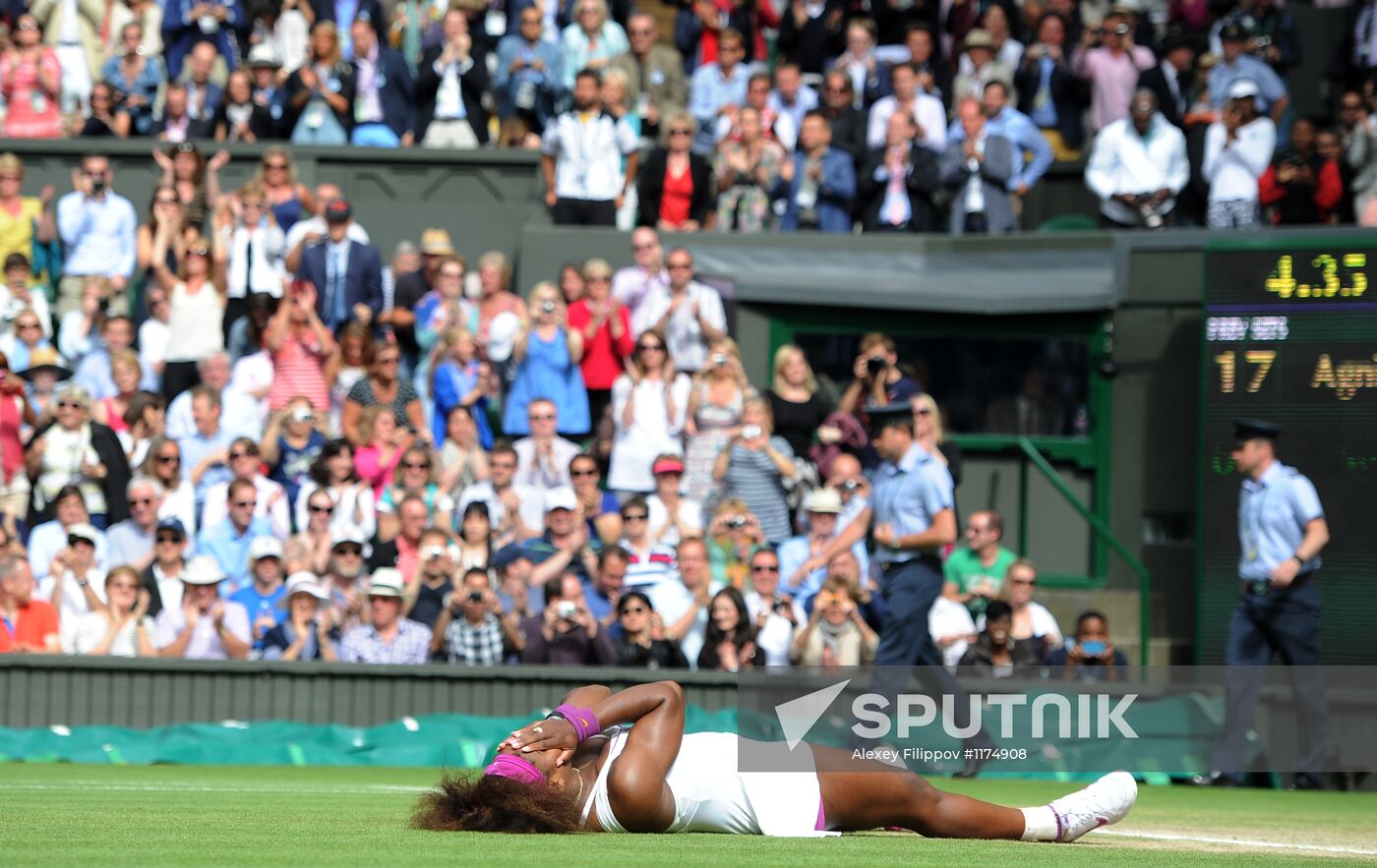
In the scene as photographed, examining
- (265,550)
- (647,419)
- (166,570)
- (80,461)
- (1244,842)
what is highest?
(647,419)

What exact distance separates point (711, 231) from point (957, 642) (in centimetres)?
532

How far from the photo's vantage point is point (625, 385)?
1602cm

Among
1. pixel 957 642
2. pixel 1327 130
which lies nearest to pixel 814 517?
pixel 957 642

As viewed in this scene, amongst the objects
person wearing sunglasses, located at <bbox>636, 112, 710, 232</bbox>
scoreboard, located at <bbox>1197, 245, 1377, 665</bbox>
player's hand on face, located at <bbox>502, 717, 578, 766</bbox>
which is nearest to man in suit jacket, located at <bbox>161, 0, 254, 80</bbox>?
person wearing sunglasses, located at <bbox>636, 112, 710, 232</bbox>

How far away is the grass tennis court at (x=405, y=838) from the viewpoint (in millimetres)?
6734

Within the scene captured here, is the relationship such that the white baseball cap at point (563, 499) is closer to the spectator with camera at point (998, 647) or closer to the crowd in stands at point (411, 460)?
the crowd in stands at point (411, 460)

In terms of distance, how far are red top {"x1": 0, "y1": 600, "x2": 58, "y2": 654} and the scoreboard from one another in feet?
26.9

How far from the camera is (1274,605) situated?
13273 mm

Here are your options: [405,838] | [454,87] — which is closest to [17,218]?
[454,87]

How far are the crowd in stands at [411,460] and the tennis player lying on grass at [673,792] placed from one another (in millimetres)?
5073

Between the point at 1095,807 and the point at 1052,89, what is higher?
the point at 1052,89

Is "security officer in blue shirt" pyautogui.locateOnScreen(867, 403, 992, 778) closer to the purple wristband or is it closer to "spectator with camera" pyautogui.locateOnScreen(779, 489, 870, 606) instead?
"spectator with camera" pyautogui.locateOnScreen(779, 489, 870, 606)

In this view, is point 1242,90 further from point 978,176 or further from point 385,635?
point 385,635

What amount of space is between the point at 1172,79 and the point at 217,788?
12240 millimetres
